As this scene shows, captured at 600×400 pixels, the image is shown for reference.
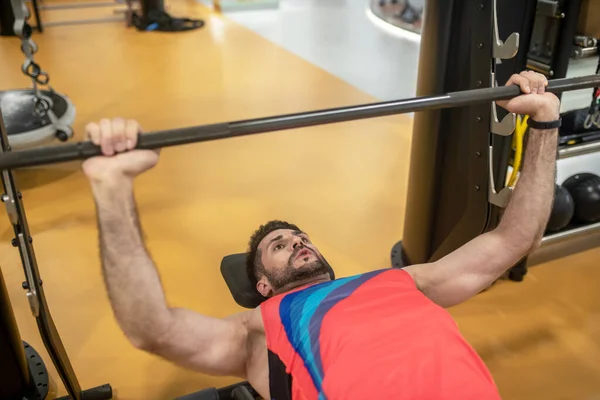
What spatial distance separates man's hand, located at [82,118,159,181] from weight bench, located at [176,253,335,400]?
0.71m

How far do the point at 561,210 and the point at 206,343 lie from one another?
71.9 inches

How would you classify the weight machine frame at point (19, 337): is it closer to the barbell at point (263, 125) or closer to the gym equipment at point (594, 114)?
the barbell at point (263, 125)

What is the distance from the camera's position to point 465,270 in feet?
5.27

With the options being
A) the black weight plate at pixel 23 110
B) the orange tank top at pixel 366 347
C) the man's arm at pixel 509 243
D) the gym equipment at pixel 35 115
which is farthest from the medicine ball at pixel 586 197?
the black weight plate at pixel 23 110

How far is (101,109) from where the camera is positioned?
14.1 ft

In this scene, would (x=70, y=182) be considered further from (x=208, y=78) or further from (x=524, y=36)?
(x=524, y=36)

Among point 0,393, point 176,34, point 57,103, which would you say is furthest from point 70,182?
point 176,34

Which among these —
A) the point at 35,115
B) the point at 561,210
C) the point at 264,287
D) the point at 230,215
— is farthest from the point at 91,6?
the point at 264,287

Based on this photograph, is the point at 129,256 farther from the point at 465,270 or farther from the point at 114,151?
the point at 465,270

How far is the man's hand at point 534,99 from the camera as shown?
152 centimetres

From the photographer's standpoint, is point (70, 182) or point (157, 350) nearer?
point (157, 350)

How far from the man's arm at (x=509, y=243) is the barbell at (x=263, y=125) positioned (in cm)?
18

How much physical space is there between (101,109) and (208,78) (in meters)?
1.01

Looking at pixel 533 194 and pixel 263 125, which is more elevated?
pixel 263 125
